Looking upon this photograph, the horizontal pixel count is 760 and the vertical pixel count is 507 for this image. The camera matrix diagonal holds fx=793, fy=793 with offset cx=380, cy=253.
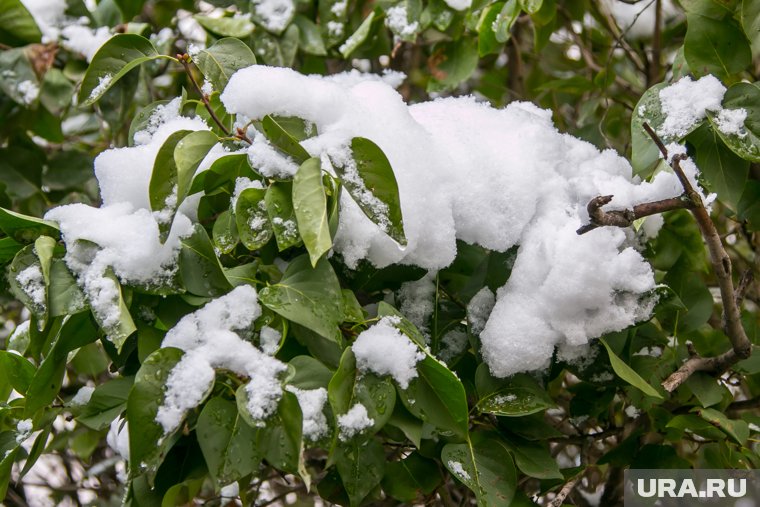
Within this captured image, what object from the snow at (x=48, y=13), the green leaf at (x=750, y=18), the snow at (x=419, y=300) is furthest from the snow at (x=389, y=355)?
the snow at (x=48, y=13)

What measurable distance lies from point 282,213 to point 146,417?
0.53ft

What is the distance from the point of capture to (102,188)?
623 mm

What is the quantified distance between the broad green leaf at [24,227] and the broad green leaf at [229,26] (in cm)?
49

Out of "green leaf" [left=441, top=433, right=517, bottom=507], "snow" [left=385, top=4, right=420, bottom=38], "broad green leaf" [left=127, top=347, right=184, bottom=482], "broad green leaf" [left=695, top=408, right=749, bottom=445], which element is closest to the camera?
"broad green leaf" [left=127, top=347, right=184, bottom=482]

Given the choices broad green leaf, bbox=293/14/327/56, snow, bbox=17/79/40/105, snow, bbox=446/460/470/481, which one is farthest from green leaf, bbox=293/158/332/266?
snow, bbox=17/79/40/105

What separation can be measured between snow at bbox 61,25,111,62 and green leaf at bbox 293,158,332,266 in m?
0.69

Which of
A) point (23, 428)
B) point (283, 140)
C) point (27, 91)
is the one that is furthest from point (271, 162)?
point (27, 91)

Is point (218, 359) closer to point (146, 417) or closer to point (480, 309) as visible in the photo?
point (146, 417)

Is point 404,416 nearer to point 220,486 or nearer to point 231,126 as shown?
point 220,486

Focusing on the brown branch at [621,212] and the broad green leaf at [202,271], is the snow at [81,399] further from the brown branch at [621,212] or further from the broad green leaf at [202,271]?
the brown branch at [621,212]

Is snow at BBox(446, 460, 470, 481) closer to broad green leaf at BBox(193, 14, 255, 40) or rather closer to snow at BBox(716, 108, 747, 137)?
snow at BBox(716, 108, 747, 137)

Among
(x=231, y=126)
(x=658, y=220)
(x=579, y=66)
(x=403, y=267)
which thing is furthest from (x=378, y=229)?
(x=579, y=66)

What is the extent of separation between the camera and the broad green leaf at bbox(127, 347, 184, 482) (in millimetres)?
492

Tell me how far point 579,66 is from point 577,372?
0.81m
